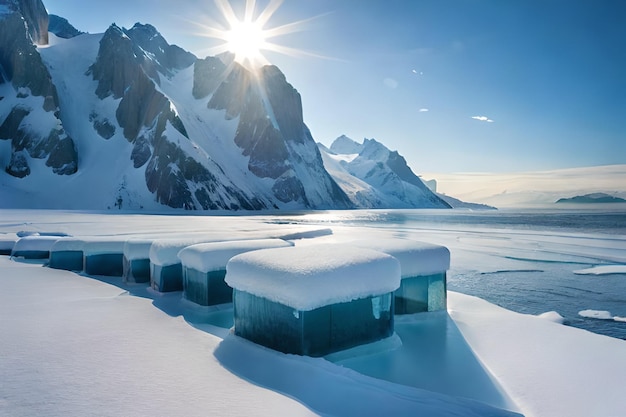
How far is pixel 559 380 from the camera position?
6703mm

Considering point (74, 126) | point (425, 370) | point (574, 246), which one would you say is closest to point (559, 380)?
point (425, 370)

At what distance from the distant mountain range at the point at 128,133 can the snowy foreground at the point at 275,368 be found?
10367 cm

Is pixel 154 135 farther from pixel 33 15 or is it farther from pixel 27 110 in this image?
pixel 33 15

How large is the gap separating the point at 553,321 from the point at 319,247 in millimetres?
7443

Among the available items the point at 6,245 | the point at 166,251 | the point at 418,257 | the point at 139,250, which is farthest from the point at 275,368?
the point at 6,245

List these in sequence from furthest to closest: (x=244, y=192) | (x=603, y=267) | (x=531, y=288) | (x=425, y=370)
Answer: (x=244, y=192) → (x=603, y=267) → (x=531, y=288) → (x=425, y=370)

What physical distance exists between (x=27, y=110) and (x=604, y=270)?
13971cm

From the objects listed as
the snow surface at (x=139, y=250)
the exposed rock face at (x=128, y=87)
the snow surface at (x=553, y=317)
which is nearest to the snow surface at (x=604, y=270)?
the snow surface at (x=553, y=317)

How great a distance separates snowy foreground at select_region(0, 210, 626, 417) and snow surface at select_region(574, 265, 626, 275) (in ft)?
36.1

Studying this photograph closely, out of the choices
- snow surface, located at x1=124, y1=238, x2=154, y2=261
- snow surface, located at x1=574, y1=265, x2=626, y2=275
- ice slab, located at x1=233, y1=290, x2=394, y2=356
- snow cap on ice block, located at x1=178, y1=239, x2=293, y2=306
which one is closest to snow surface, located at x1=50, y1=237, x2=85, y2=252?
snow surface, located at x1=124, y1=238, x2=154, y2=261

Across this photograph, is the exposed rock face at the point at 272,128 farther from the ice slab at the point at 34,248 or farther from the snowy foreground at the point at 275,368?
the snowy foreground at the point at 275,368

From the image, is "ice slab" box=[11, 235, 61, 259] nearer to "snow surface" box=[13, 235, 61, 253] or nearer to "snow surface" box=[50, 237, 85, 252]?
"snow surface" box=[13, 235, 61, 253]

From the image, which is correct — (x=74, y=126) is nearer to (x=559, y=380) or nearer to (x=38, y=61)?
(x=38, y=61)

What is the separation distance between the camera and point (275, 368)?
21.6 feet
